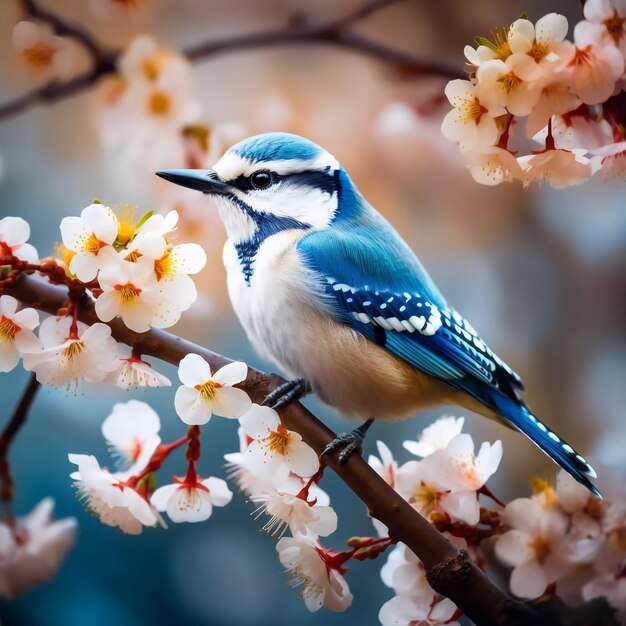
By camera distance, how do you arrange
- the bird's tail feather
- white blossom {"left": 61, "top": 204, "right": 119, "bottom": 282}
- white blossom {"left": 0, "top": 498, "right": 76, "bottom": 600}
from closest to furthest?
1. white blossom {"left": 61, "top": 204, "right": 119, "bottom": 282}
2. the bird's tail feather
3. white blossom {"left": 0, "top": 498, "right": 76, "bottom": 600}

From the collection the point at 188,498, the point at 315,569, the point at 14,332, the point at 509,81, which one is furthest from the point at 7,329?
the point at 509,81

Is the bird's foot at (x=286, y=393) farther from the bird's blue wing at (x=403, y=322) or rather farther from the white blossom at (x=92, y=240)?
the white blossom at (x=92, y=240)

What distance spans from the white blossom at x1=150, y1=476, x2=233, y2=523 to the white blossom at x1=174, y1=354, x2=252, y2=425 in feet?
0.31

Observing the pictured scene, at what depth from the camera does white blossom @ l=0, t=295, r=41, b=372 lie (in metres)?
0.62

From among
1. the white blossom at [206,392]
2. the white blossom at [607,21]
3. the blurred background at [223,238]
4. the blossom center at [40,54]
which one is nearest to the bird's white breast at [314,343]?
the white blossom at [206,392]

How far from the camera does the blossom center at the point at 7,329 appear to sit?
62 cm

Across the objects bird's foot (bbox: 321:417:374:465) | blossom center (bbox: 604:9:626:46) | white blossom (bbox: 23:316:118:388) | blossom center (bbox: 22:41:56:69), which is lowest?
bird's foot (bbox: 321:417:374:465)

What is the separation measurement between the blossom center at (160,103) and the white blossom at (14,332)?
397 mm

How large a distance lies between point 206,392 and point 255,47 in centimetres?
57

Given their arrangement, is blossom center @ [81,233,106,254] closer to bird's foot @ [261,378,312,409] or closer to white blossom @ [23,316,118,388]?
white blossom @ [23,316,118,388]

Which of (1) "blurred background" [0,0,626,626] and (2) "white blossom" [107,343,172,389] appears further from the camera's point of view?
(1) "blurred background" [0,0,626,626]

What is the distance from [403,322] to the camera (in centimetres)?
75

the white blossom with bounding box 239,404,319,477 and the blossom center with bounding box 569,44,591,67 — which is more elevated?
the blossom center with bounding box 569,44,591,67

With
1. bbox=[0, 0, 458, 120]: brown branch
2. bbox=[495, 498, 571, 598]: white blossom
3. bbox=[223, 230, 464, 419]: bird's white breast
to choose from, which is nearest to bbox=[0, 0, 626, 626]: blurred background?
bbox=[0, 0, 458, 120]: brown branch
